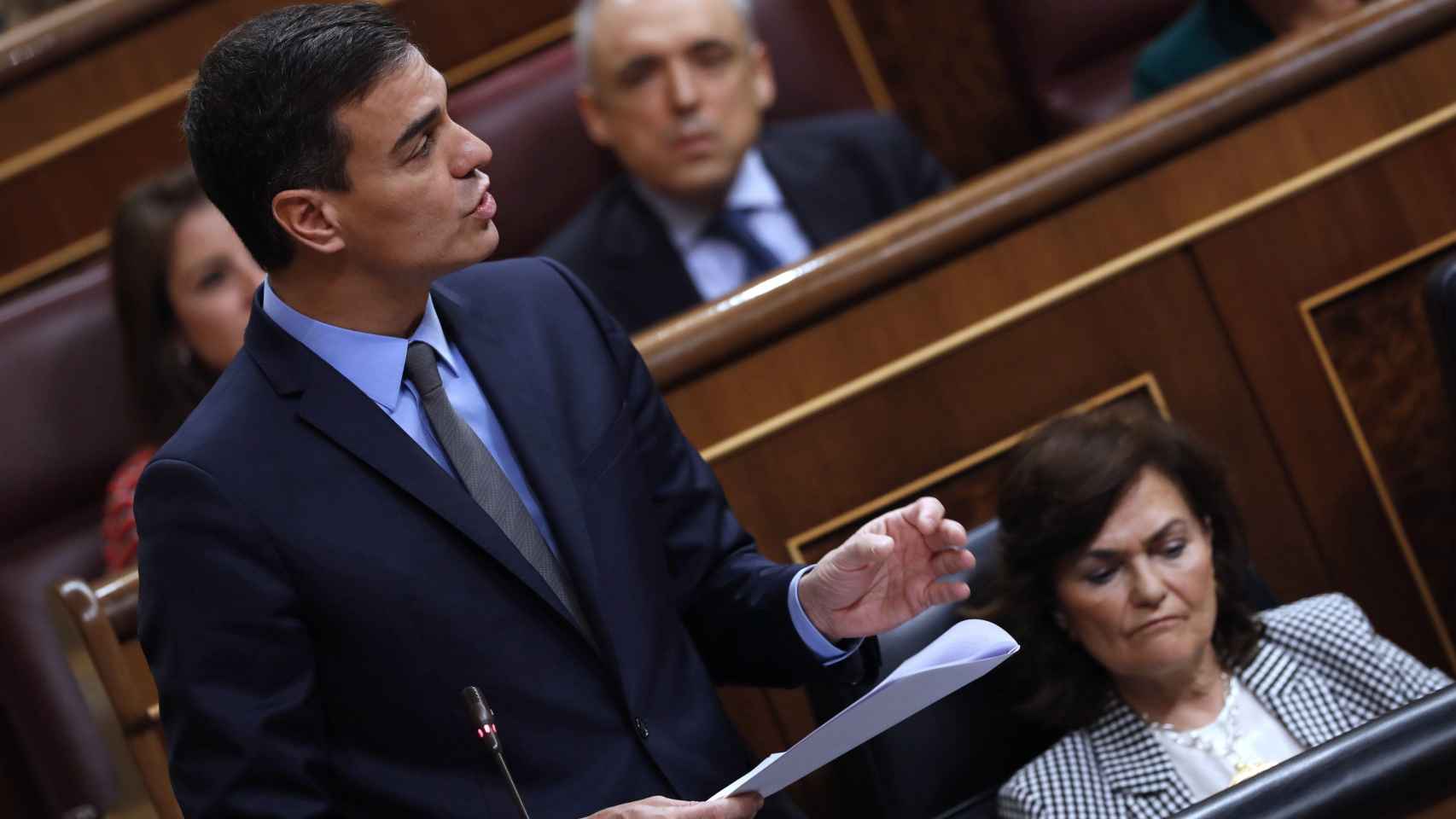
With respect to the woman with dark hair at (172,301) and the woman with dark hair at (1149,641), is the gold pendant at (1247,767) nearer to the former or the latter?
the woman with dark hair at (1149,641)

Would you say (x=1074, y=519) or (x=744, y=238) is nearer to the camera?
(x=1074, y=519)

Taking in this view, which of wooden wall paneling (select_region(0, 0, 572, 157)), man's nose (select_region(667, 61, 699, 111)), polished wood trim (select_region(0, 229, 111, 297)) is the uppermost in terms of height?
wooden wall paneling (select_region(0, 0, 572, 157))

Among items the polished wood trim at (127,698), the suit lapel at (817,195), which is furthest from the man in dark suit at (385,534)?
the suit lapel at (817,195)

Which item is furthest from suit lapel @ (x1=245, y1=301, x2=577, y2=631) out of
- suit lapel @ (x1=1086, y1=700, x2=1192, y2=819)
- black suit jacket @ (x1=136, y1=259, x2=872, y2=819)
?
suit lapel @ (x1=1086, y1=700, x2=1192, y2=819)

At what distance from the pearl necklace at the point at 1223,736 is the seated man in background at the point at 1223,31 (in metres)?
0.59

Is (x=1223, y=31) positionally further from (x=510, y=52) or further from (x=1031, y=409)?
(x=510, y=52)

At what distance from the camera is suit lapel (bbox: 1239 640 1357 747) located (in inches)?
35.2

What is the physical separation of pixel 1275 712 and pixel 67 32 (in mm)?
1091

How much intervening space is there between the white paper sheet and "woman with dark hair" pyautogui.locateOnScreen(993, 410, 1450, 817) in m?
0.29

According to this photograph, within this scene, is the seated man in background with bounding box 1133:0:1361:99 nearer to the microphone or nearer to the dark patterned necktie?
the dark patterned necktie

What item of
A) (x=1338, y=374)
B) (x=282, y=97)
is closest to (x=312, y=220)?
(x=282, y=97)

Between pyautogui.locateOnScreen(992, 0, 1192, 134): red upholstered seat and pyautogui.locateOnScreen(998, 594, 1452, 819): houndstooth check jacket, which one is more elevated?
pyautogui.locateOnScreen(992, 0, 1192, 134): red upholstered seat

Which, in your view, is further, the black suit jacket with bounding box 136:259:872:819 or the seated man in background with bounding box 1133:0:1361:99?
the seated man in background with bounding box 1133:0:1361:99

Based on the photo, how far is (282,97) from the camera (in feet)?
1.98
